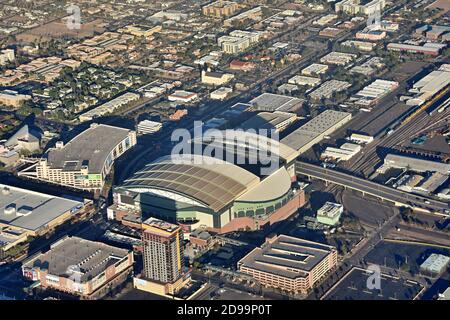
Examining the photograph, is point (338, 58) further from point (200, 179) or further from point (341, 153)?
point (200, 179)

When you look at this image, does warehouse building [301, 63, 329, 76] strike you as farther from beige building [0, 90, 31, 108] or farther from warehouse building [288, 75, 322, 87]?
beige building [0, 90, 31, 108]

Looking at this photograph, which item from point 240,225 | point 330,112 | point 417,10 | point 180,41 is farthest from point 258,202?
point 417,10

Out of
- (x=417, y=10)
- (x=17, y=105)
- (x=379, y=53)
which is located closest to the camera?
(x=17, y=105)

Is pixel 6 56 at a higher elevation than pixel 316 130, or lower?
lower

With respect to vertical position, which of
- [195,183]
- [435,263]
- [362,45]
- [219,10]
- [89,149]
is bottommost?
[219,10]

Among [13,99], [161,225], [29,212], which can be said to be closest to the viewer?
[161,225]

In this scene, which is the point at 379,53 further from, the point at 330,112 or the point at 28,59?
the point at 28,59

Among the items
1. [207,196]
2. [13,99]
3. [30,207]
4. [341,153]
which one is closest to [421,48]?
[341,153]
